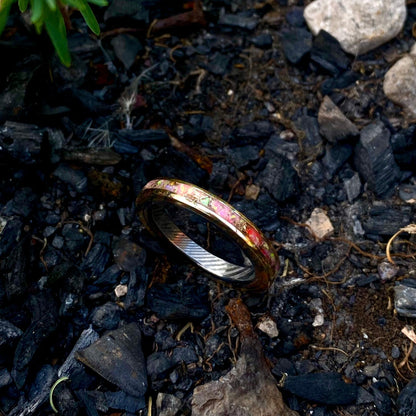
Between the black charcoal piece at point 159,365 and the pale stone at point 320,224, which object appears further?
the pale stone at point 320,224

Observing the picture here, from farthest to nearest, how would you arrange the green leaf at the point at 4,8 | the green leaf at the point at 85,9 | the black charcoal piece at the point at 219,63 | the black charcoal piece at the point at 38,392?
the black charcoal piece at the point at 219,63 < the black charcoal piece at the point at 38,392 < the green leaf at the point at 4,8 < the green leaf at the point at 85,9

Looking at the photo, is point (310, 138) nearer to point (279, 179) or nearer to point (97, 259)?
point (279, 179)

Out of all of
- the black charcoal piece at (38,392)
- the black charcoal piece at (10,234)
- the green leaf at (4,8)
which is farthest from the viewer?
the black charcoal piece at (10,234)

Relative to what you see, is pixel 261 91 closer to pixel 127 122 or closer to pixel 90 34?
pixel 127 122

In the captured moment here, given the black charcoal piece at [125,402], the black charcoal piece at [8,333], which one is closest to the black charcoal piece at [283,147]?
the black charcoal piece at [125,402]

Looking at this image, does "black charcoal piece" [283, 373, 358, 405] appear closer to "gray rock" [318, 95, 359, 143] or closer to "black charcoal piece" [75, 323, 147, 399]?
"black charcoal piece" [75, 323, 147, 399]

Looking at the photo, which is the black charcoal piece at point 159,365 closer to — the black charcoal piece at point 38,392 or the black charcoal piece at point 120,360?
the black charcoal piece at point 120,360
